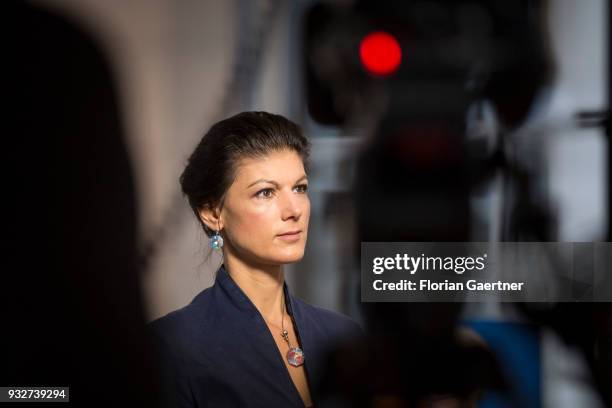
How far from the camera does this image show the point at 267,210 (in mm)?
1128

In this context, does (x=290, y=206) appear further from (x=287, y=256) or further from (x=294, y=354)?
(x=294, y=354)

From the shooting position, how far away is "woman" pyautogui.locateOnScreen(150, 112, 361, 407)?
1135 millimetres

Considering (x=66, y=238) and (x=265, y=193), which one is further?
(x=66, y=238)

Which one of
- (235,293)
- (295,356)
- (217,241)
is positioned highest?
(217,241)

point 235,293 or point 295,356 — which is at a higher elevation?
point 235,293

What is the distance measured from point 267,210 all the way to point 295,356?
12.7 inches

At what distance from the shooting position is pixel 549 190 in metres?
1.22

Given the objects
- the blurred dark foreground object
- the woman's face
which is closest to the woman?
the woman's face

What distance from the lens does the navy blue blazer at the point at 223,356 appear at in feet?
3.83

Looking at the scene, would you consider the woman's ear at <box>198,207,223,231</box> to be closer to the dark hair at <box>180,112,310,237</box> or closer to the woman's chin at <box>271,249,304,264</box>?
the dark hair at <box>180,112,310,237</box>

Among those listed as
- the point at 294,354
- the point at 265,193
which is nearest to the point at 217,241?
the point at 265,193

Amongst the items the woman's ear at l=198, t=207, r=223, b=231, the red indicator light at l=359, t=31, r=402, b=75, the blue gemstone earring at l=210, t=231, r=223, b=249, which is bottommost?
the blue gemstone earring at l=210, t=231, r=223, b=249

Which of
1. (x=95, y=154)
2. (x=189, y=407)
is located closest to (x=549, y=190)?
Result: (x=189, y=407)

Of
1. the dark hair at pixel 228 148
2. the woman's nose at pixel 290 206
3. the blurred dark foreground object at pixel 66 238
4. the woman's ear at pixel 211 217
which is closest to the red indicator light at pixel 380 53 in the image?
the dark hair at pixel 228 148
